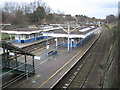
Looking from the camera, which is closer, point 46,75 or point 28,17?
point 46,75

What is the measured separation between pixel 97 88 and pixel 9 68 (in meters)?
6.17

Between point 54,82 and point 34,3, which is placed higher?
point 34,3

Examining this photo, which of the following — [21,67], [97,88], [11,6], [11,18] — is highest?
[11,6]

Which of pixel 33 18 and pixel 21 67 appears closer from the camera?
pixel 21 67

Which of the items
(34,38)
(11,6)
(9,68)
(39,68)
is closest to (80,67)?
(39,68)

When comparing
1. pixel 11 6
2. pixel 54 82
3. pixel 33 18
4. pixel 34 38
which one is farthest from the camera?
pixel 11 6

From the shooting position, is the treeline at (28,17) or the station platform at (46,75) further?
the treeline at (28,17)

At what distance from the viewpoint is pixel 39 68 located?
13.0 meters

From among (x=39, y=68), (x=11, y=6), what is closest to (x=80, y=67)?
(x=39, y=68)

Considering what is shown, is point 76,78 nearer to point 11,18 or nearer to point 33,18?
point 11,18

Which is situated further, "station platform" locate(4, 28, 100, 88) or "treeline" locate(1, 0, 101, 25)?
"treeline" locate(1, 0, 101, 25)

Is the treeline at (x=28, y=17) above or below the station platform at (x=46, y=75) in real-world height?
above

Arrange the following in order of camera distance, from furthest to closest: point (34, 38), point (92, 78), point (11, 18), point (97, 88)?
point (11, 18) → point (34, 38) → point (92, 78) → point (97, 88)

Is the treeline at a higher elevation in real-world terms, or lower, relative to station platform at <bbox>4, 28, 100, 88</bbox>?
higher
